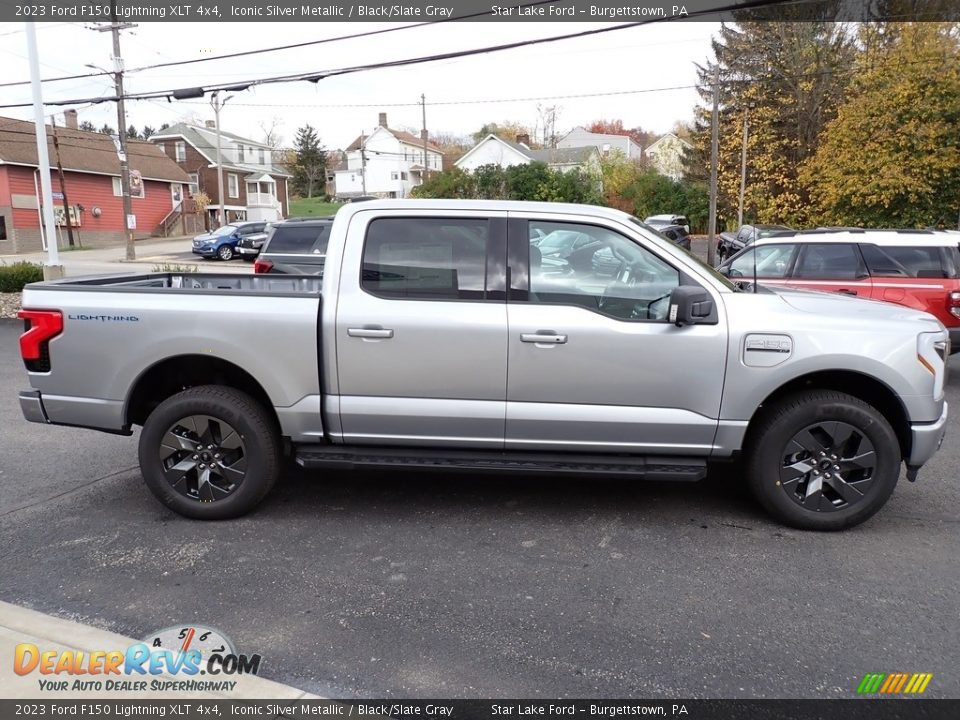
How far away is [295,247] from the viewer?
1170cm

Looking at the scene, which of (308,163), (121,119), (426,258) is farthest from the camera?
(308,163)

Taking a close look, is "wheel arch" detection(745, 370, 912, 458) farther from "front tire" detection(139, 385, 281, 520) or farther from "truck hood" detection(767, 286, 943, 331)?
"front tire" detection(139, 385, 281, 520)

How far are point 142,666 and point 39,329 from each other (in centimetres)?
249

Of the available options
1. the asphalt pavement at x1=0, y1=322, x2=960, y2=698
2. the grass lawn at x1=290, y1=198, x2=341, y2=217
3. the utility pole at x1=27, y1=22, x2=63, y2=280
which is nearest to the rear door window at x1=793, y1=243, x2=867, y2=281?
the asphalt pavement at x1=0, y1=322, x2=960, y2=698

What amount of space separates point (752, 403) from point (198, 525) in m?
3.45

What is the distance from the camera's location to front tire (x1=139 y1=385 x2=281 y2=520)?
14.5ft

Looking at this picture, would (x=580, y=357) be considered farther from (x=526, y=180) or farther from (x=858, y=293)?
(x=526, y=180)

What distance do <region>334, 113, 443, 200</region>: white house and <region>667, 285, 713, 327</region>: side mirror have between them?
7108cm

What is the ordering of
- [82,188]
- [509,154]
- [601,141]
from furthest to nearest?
[601,141], [509,154], [82,188]

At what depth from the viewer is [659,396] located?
167 inches

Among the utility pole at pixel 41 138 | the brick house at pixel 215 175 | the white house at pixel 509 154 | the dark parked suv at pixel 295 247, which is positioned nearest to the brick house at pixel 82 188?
the brick house at pixel 215 175

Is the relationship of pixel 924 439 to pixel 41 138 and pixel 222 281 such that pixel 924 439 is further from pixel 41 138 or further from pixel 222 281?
pixel 41 138

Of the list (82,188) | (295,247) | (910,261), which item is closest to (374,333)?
(910,261)

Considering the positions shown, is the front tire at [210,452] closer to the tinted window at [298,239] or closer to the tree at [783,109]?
the tinted window at [298,239]
